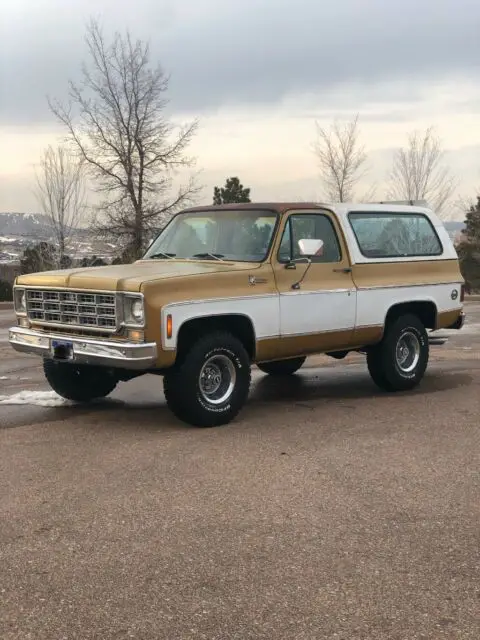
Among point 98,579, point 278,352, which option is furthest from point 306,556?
point 278,352

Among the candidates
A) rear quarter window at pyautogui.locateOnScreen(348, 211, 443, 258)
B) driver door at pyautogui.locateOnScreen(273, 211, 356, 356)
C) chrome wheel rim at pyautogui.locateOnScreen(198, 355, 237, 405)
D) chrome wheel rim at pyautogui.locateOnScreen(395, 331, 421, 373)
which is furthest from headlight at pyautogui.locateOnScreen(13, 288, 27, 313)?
chrome wheel rim at pyautogui.locateOnScreen(395, 331, 421, 373)

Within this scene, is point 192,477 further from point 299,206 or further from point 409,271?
point 409,271

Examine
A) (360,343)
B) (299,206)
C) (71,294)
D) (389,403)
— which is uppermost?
(299,206)

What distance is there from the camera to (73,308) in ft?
21.9

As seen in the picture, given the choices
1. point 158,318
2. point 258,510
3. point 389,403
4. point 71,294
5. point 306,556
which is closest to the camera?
point 306,556

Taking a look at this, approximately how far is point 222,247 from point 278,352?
115cm

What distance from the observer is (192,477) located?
17.0 feet

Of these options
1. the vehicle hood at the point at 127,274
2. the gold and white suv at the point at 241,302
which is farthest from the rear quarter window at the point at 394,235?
the vehicle hood at the point at 127,274

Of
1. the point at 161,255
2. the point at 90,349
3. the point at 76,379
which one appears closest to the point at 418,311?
the point at 161,255

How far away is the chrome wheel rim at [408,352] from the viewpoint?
334 inches

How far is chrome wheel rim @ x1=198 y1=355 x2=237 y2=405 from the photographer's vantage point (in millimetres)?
6656

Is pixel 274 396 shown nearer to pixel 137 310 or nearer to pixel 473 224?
pixel 137 310

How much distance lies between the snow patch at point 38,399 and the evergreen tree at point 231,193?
2270cm

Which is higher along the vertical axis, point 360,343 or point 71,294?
point 71,294
